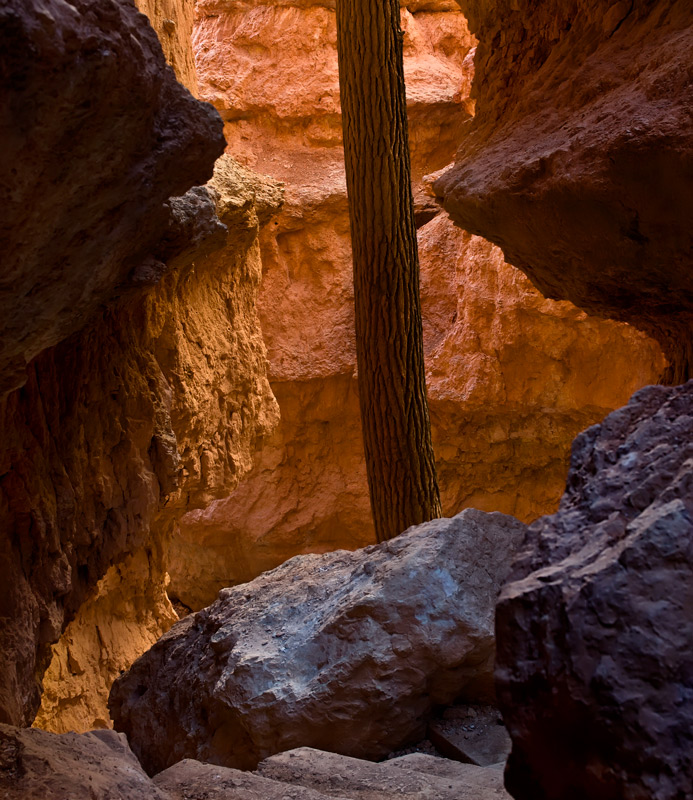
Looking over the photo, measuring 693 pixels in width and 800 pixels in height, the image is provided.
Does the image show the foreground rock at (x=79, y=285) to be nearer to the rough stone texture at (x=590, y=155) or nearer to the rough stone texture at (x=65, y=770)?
the rough stone texture at (x=65, y=770)

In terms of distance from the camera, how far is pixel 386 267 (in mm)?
5156

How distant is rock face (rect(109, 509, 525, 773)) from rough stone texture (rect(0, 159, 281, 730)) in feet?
2.21

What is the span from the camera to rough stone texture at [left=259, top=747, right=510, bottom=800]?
2.56 m

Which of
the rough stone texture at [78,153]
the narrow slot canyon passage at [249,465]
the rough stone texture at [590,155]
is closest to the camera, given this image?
the narrow slot canyon passage at [249,465]

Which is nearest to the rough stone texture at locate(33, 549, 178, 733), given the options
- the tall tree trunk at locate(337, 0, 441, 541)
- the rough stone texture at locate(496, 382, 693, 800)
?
the tall tree trunk at locate(337, 0, 441, 541)

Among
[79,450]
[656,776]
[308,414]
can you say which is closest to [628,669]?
[656,776]

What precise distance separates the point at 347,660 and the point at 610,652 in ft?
6.99

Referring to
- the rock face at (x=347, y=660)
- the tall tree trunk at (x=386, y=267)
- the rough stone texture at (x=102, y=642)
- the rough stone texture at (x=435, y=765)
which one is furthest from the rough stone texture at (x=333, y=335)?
the rough stone texture at (x=435, y=765)

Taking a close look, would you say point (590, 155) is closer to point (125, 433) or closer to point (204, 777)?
point (125, 433)

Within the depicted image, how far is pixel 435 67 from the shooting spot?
10.2m

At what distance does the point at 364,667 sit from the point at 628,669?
211 centimetres

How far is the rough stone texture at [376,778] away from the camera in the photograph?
2.56 meters

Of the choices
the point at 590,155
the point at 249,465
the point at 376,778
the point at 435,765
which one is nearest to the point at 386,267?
the point at 249,465

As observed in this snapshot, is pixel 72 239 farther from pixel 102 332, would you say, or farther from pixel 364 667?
pixel 364 667
